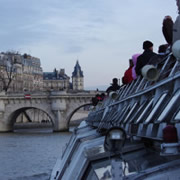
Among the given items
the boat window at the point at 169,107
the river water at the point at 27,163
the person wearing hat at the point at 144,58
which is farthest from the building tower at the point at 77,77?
the boat window at the point at 169,107

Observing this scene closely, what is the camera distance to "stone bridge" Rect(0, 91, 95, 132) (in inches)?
1800

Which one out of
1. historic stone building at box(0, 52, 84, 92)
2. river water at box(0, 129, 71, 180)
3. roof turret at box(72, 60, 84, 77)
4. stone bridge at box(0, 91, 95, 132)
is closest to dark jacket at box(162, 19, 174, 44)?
river water at box(0, 129, 71, 180)

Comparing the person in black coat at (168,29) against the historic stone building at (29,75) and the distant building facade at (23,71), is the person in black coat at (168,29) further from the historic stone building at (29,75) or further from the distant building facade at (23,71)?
the distant building facade at (23,71)

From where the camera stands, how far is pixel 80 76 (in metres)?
128

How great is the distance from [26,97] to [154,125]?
44.0 metres

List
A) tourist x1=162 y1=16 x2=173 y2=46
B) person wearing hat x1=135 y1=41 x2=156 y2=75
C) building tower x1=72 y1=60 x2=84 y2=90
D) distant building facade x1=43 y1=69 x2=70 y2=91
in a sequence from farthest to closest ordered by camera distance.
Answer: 1. building tower x1=72 y1=60 x2=84 y2=90
2. distant building facade x1=43 y1=69 x2=70 y2=91
3. person wearing hat x1=135 y1=41 x2=156 y2=75
4. tourist x1=162 y1=16 x2=173 y2=46

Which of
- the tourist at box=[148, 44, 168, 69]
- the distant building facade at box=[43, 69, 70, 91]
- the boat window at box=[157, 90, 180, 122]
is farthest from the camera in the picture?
the distant building facade at box=[43, 69, 70, 91]

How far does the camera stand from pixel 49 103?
4625 cm

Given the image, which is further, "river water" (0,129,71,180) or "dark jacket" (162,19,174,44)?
"river water" (0,129,71,180)

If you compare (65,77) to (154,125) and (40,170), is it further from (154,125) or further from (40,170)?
(154,125)

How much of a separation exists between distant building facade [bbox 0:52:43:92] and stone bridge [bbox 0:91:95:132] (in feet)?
92.6

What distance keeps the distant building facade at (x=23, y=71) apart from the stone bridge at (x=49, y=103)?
92.6 ft

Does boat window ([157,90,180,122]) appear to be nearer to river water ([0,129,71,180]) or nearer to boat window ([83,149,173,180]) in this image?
boat window ([83,149,173,180])

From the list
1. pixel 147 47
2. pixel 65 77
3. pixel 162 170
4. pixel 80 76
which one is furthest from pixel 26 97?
pixel 80 76
